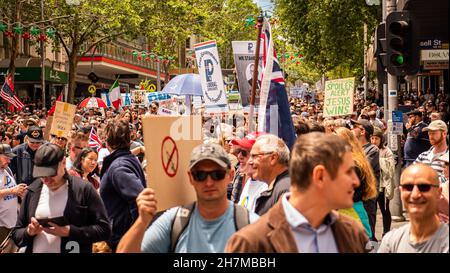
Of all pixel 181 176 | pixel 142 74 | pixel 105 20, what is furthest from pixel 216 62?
pixel 142 74

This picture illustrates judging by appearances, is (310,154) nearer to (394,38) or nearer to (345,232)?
(345,232)

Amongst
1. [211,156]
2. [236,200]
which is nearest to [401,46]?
[236,200]

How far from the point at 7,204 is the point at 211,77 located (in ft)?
14.9

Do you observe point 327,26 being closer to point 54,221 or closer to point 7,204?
point 7,204

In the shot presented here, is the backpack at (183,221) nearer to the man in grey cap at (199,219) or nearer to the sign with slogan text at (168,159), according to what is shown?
the man in grey cap at (199,219)

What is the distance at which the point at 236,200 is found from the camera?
795 centimetres

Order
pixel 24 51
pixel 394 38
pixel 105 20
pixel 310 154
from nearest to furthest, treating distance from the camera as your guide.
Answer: pixel 310 154, pixel 394 38, pixel 105 20, pixel 24 51

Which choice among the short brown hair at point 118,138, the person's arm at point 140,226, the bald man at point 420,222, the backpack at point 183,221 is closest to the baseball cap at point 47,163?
the short brown hair at point 118,138

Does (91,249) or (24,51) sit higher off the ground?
(24,51)

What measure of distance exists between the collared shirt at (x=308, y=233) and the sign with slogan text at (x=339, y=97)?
11.7m

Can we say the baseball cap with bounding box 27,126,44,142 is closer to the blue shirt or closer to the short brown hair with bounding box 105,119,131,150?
the short brown hair with bounding box 105,119,131,150

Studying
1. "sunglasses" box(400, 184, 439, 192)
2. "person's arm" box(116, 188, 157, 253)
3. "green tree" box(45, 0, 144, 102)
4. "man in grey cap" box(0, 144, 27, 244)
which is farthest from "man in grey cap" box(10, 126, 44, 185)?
"green tree" box(45, 0, 144, 102)
